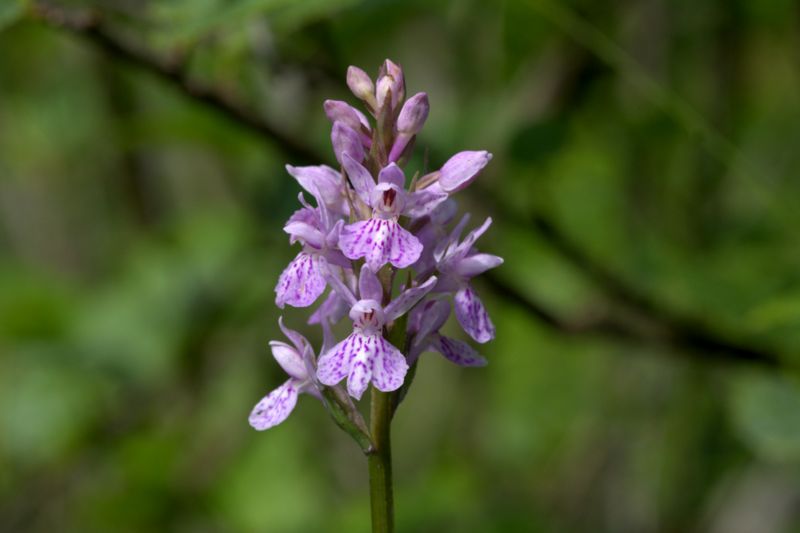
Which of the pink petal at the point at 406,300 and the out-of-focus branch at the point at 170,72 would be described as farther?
the out-of-focus branch at the point at 170,72

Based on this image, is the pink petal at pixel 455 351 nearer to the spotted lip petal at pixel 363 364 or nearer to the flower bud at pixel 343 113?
the spotted lip petal at pixel 363 364

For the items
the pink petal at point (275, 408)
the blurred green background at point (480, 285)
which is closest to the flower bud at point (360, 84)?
the pink petal at point (275, 408)

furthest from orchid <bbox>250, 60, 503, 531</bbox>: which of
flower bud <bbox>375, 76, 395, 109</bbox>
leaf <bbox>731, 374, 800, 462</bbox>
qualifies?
leaf <bbox>731, 374, 800, 462</bbox>

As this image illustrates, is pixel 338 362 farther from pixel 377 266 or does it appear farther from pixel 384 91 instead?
pixel 384 91

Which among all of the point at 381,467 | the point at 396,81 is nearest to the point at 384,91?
the point at 396,81

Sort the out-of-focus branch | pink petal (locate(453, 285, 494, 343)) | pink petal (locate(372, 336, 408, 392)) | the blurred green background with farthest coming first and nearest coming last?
the blurred green background → the out-of-focus branch → pink petal (locate(453, 285, 494, 343)) → pink petal (locate(372, 336, 408, 392))

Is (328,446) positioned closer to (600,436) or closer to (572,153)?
(600,436)

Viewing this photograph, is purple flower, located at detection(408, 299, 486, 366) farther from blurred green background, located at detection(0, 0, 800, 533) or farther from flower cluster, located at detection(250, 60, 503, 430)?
blurred green background, located at detection(0, 0, 800, 533)
